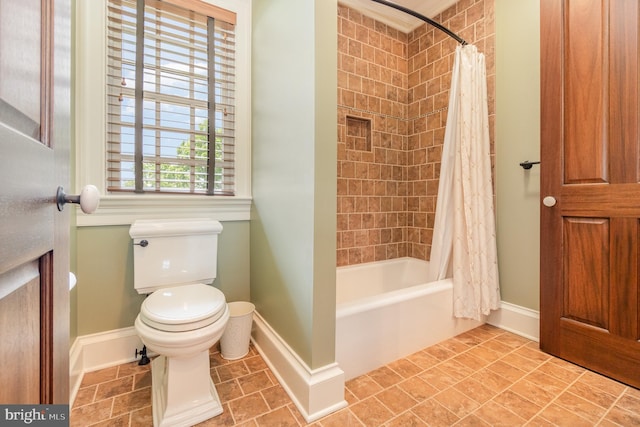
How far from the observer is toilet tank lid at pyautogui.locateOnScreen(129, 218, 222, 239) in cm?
159

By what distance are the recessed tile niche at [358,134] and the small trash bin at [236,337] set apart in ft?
5.44

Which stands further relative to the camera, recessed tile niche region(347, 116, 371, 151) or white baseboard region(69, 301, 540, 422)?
recessed tile niche region(347, 116, 371, 151)

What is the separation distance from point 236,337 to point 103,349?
0.73 m

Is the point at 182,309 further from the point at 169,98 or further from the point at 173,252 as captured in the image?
the point at 169,98

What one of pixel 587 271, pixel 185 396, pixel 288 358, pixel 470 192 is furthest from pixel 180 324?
pixel 587 271

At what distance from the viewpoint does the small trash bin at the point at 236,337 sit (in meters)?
1.76

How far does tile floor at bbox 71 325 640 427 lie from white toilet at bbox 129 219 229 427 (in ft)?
Result: 0.32

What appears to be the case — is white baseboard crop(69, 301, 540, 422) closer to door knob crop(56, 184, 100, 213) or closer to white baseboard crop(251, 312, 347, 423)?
white baseboard crop(251, 312, 347, 423)

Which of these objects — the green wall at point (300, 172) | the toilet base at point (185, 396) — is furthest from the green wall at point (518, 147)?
the toilet base at point (185, 396)

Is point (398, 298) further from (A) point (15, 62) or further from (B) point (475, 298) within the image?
(A) point (15, 62)

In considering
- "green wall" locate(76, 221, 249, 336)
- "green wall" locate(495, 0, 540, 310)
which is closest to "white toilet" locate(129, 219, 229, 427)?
"green wall" locate(76, 221, 249, 336)

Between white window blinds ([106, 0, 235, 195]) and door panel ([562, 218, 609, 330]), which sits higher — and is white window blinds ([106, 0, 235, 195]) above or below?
above

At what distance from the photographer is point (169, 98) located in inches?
72.7

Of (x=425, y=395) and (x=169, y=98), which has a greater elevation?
(x=169, y=98)
